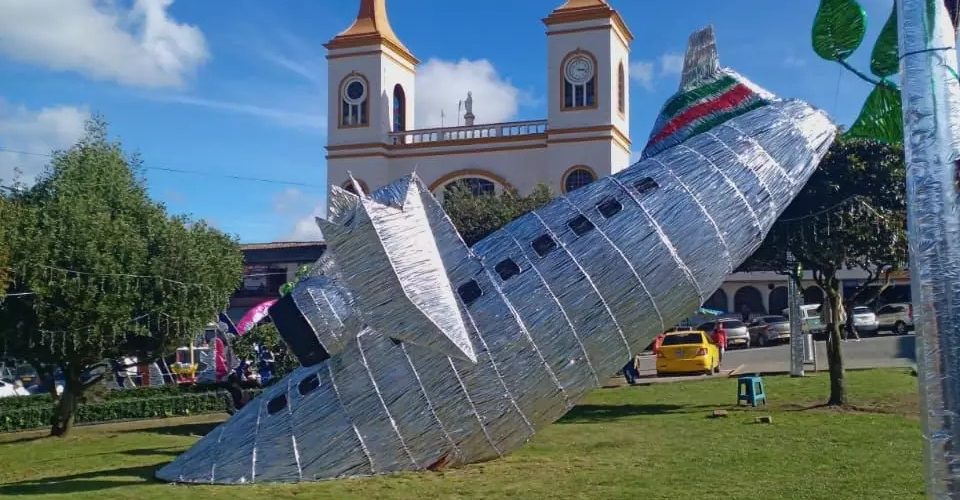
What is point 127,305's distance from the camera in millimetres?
18953

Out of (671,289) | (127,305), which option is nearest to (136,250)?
(127,305)

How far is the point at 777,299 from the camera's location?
2168 inches

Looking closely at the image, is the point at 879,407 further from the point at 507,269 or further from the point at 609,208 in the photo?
the point at 507,269

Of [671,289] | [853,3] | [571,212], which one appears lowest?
[671,289]

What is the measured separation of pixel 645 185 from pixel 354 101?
37833 mm

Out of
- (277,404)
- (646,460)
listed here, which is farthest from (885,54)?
(277,404)

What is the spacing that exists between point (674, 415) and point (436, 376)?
8.00 meters

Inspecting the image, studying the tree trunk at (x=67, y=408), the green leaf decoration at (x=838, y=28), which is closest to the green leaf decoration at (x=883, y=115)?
the green leaf decoration at (x=838, y=28)

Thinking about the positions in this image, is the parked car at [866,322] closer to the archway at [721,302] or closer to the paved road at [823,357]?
the paved road at [823,357]

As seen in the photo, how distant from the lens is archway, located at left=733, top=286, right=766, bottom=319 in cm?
5503

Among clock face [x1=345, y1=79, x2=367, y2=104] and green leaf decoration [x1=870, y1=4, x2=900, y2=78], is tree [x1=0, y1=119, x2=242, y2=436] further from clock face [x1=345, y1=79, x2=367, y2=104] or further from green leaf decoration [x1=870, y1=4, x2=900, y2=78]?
clock face [x1=345, y1=79, x2=367, y2=104]

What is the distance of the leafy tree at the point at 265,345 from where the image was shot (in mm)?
24406

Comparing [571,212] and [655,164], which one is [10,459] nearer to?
[571,212]

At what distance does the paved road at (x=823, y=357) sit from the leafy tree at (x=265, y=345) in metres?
10.4
